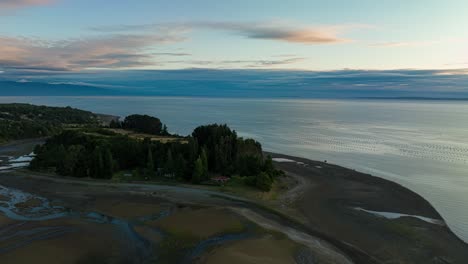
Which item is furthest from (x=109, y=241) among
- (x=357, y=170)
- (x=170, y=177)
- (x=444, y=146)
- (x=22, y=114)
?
(x=22, y=114)

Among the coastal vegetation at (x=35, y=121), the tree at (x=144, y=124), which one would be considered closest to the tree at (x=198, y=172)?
the tree at (x=144, y=124)

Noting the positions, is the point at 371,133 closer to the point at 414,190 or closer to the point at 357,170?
the point at 357,170

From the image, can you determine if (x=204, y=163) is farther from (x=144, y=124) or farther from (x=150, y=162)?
(x=144, y=124)

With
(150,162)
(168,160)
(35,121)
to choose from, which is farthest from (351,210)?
(35,121)

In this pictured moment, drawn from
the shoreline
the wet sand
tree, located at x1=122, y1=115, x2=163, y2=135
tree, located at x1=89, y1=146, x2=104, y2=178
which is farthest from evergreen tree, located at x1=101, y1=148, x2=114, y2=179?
tree, located at x1=122, y1=115, x2=163, y2=135

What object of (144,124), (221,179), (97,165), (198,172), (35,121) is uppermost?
(144,124)

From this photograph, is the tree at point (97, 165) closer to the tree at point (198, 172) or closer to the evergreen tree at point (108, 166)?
the evergreen tree at point (108, 166)
